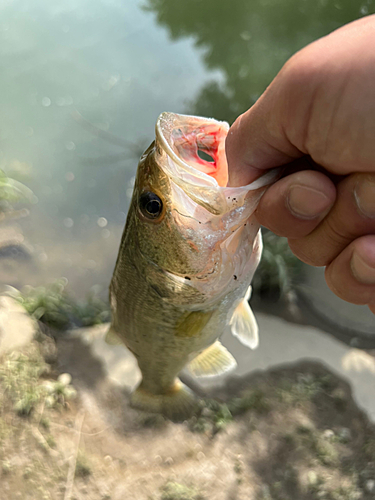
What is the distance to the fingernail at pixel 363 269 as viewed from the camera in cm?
93

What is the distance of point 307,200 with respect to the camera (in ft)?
2.92

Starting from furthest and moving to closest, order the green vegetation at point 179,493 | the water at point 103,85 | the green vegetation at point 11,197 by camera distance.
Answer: the water at point 103,85
the green vegetation at point 11,197
the green vegetation at point 179,493

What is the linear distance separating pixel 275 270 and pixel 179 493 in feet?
7.20

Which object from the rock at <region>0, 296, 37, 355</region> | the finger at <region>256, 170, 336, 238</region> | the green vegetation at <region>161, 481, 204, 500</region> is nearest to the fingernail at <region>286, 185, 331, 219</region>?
the finger at <region>256, 170, 336, 238</region>

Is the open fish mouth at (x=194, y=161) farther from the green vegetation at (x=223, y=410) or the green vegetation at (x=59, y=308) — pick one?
the green vegetation at (x=59, y=308)

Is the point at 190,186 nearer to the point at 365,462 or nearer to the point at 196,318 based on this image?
the point at 196,318

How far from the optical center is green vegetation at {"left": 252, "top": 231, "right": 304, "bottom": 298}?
3.88 metres

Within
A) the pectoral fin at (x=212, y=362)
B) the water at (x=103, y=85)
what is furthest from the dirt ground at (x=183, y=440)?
the water at (x=103, y=85)

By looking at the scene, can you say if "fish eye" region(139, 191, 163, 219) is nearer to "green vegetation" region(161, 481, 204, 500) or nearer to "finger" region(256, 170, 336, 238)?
"finger" region(256, 170, 336, 238)

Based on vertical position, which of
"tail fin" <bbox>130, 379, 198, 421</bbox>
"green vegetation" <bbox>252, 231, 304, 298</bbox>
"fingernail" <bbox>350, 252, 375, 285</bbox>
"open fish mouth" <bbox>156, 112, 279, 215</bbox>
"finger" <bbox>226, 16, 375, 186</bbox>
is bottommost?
"green vegetation" <bbox>252, 231, 304, 298</bbox>

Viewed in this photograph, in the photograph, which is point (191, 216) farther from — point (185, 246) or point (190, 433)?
point (190, 433)

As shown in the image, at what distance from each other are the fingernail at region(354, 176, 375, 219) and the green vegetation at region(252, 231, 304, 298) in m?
3.00

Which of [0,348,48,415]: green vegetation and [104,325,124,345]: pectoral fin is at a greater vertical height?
[104,325,124,345]: pectoral fin

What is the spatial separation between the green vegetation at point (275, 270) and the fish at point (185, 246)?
7.74ft
